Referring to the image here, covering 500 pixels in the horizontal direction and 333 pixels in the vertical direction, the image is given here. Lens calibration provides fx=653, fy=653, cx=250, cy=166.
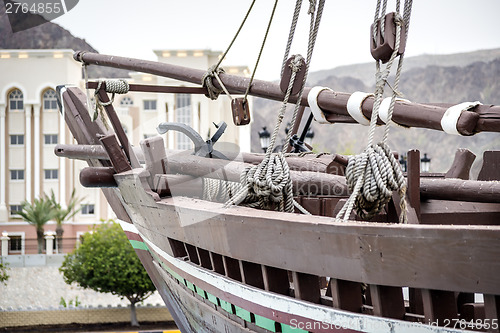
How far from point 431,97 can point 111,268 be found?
170ft

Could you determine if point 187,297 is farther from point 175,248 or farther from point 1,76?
point 1,76

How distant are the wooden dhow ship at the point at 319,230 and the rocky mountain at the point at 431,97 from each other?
49.5 meters

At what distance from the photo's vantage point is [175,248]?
432 cm

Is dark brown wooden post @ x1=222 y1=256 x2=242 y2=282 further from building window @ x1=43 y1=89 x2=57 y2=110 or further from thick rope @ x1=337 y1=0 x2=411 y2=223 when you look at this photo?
building window @ x1=43 y1=89 x2=57 y2=110

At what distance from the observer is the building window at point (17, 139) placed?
31203mm

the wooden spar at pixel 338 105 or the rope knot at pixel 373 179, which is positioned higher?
the wooden spar at pixel 338 105

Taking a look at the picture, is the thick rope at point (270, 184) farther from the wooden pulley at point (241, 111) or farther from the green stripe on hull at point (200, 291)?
the wooden pulley at point (241, 111)

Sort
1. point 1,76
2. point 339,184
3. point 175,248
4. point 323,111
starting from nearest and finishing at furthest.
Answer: point 339,184
point 175,248
point 323,111
point 1,76

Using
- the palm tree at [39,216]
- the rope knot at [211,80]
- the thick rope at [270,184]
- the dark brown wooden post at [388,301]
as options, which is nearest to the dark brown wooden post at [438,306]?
the dark brown wooden post at [388,301]

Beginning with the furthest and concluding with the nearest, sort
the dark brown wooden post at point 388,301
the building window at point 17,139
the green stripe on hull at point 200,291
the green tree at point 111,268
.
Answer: the building window at point 17,139
the green tree at point 111,268
the green stripe on hull at point 200,291
the dark brown wooden post at point 388,301

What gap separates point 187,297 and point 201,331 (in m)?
0.27

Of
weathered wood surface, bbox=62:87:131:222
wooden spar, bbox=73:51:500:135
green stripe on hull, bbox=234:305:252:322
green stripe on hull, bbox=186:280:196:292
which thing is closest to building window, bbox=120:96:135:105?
wooden spar, bbox=73:51:500:135

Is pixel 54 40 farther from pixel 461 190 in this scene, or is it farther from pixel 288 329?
pixel 288 329

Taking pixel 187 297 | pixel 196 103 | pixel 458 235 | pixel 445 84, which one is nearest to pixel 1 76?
pixel 196 103
